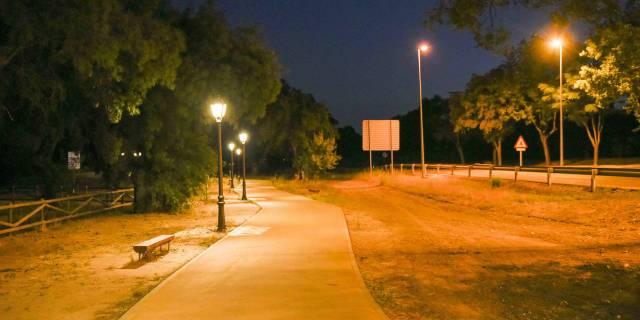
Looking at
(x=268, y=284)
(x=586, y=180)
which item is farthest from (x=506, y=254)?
(x=586, y=180)

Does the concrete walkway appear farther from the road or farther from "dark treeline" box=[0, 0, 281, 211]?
the road

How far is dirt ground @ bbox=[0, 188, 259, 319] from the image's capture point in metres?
8.52

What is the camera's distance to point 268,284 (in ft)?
31.0

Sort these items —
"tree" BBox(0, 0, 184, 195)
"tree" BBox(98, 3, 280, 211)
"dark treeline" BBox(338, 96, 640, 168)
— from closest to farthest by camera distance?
"tree" BBox(0, 0, 184, 195) → "tree" BBox(98, 3, 280, 211) → "dark treeline" BBox(338, 96, 640, 168)

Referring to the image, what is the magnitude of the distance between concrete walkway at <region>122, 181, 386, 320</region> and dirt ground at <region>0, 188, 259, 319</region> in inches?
25.4

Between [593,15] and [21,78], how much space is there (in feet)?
47.3

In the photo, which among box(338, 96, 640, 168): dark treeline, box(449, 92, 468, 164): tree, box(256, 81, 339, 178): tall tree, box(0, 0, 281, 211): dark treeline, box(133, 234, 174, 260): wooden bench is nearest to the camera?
box(133, 234, 174, 260): wooden bench

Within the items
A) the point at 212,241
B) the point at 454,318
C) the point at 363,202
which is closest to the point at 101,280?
the point at 212,241

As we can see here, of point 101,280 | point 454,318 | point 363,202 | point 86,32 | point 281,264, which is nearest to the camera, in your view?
point 454,318

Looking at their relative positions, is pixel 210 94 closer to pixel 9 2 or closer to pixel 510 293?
pixel 9 2

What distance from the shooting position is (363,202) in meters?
28.0

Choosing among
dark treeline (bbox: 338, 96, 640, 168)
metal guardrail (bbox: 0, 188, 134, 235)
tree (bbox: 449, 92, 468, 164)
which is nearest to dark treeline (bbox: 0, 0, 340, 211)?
metal guardrail (bbox: 0, 188, 134, 235)

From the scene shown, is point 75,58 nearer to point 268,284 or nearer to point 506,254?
point 268,284

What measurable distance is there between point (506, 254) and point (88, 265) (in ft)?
30.0
